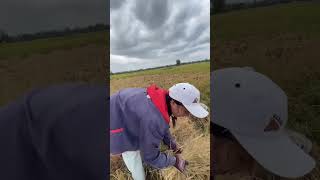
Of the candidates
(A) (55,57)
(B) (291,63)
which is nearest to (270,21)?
(B) (291,63)

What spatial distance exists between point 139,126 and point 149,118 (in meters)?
0.05

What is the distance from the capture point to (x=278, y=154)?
0.50 metres

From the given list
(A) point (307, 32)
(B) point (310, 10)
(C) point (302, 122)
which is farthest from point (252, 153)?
(B) point (310, 10)

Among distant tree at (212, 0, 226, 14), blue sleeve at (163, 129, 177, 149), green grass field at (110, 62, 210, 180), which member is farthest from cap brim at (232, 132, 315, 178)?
distant tree at (212, 0, 226, 14)

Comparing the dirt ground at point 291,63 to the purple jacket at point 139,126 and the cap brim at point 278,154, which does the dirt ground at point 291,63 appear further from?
the cap brim at point 278,154

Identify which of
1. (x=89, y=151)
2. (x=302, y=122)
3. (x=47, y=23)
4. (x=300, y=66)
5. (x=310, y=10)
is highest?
(x=310, y=10)

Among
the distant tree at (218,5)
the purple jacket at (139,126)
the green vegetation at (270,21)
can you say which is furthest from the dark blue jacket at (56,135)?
the distant tree at (218,5)

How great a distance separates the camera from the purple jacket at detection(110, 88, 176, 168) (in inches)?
60.1

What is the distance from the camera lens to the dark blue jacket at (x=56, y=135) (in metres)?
0.34

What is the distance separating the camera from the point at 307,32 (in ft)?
7.84

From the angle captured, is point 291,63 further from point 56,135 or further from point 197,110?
point 56,135

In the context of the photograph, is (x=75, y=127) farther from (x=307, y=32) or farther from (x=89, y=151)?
(x=307, y=32)

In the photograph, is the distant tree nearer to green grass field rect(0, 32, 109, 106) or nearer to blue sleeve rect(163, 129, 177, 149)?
green grass field rect(0, 32, 109, 106)

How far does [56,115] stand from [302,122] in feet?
4.77
